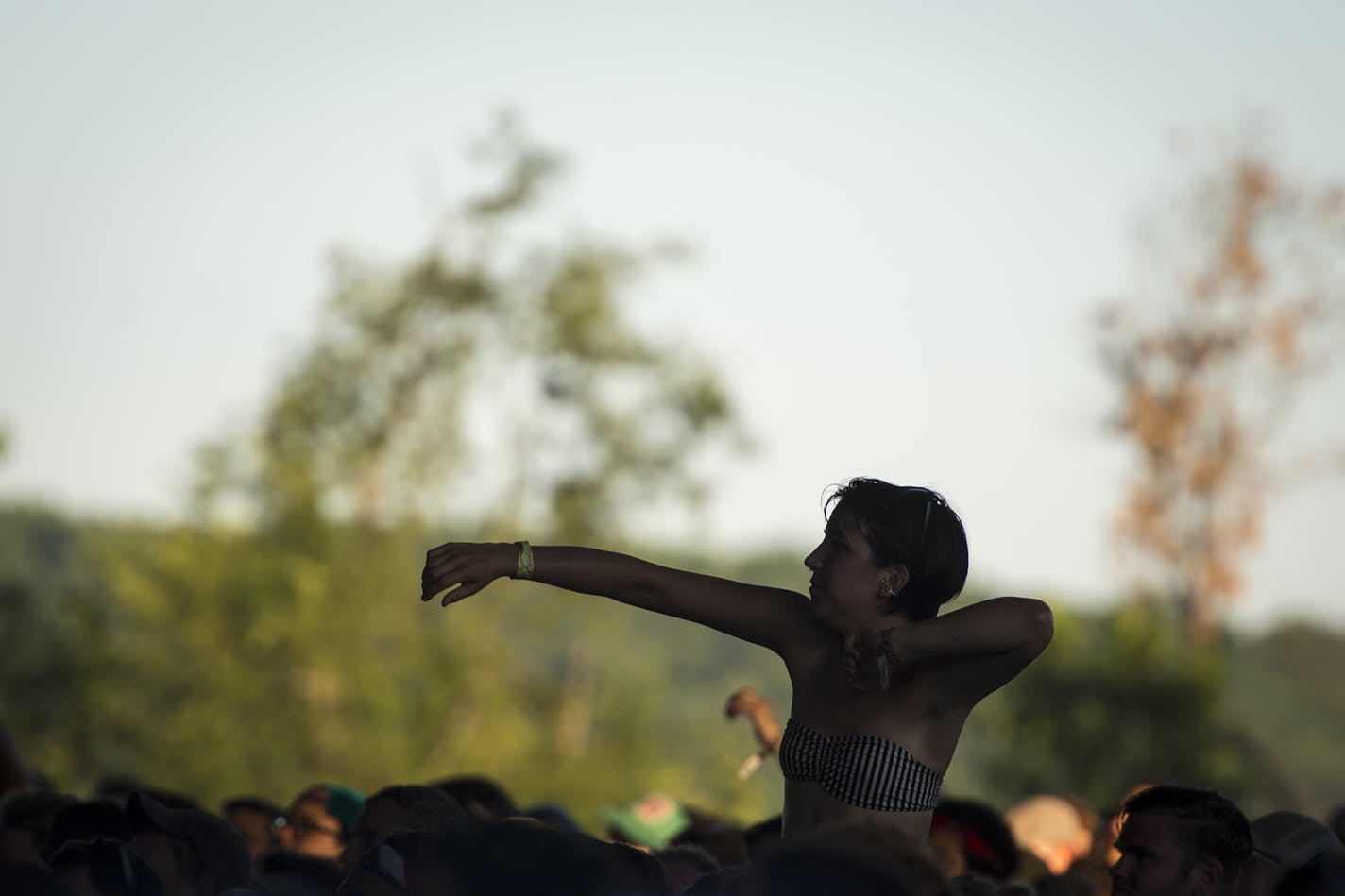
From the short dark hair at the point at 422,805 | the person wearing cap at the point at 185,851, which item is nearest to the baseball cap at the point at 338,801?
the short dark hair at the point at 422,805

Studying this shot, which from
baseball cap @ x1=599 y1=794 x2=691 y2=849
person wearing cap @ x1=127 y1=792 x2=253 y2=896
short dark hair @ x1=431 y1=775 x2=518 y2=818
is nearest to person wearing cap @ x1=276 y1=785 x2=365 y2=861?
short dark hair @ x1=431 y1=775 x2=518 y2=818

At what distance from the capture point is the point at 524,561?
420 centimetres

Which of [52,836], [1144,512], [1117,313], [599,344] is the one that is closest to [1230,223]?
[1117,313]

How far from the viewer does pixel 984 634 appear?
386 centimetres

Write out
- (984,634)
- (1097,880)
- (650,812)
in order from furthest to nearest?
1. (650,812)
2. (1097,880)
3. (984,634)

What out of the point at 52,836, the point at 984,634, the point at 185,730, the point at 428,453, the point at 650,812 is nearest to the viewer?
the point at 984,634

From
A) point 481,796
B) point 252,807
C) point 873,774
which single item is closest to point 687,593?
point 873,774

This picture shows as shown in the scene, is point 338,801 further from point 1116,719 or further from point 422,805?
point 1116,719

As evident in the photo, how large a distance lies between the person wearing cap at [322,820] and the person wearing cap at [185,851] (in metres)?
2.20

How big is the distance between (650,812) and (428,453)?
2264 centimetres

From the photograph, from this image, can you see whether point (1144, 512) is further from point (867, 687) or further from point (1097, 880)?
point (867, 687)

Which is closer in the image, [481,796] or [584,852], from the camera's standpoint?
[584,852]

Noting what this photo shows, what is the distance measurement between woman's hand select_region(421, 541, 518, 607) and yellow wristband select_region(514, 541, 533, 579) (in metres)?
0.05

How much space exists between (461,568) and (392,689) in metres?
23.9
